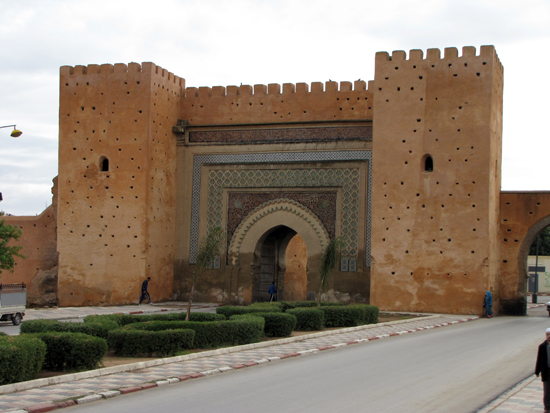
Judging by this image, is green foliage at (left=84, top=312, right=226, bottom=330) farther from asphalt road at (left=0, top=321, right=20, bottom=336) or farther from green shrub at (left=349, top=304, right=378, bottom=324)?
green shrub at (left=349, top=304, right=378, bottom=324)

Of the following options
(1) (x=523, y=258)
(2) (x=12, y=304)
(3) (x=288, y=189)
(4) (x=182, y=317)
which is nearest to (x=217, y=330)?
(4) (x=182, y=317)

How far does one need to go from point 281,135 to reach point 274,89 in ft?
4.33

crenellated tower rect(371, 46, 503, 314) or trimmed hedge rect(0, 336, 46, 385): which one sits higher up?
crenellated tower rect(371, 46, 503, 314)

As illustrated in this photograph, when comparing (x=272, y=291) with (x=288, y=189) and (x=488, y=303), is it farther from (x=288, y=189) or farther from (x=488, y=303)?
(x=488, y=303)

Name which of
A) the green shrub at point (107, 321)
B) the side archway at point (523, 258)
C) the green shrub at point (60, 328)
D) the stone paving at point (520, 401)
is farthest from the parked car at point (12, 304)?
the side archway at point (523, 258)

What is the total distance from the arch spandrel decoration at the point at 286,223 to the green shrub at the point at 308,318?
6.25 meters

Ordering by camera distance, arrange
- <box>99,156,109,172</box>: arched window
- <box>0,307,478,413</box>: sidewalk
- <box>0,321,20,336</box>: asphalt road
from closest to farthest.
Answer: <box>0,307,478,413</box>: sidewalk → <box>0,321,20,336</box>: asphalt road → <box>99,156,109,172</box>: arched window

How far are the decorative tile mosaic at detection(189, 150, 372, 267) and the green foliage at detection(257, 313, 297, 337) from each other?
723 centimetres

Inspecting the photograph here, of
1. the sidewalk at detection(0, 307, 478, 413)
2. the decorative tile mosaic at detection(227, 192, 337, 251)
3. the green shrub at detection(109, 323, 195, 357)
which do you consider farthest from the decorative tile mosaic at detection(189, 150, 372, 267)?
the green shrub at detection(109, 323, 195, 357)

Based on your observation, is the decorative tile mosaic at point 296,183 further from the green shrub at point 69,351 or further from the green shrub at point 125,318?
the green shrub at point 69,351

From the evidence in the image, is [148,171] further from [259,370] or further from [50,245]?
[259,370]

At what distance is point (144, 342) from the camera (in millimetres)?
8750

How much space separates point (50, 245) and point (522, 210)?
42.2ft

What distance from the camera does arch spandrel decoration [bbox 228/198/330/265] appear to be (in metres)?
19.2
